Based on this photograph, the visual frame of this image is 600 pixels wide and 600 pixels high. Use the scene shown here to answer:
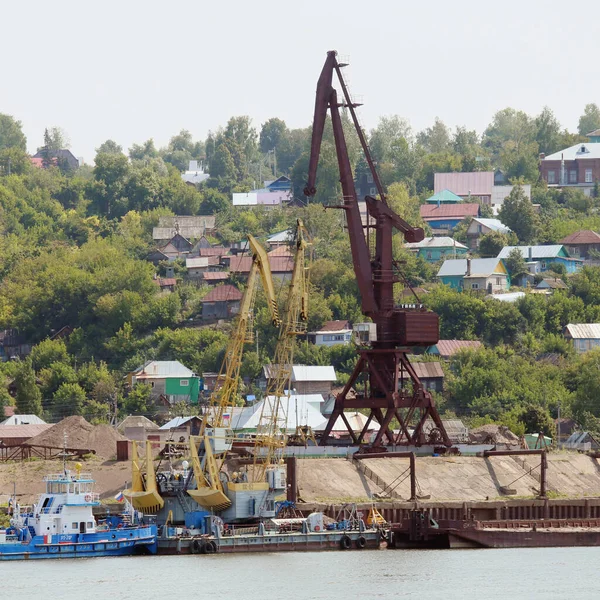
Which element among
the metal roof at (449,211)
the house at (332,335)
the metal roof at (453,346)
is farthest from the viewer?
the metal roof at (449,211)

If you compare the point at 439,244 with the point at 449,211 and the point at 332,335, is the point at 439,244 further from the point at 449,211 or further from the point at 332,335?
the point at 332,335

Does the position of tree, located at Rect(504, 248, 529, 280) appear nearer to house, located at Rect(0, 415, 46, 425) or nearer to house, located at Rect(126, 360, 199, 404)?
house, located at Rect(126, 360, 199, 404)

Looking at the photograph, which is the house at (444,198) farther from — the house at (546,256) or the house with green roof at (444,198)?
the house at (546,256)

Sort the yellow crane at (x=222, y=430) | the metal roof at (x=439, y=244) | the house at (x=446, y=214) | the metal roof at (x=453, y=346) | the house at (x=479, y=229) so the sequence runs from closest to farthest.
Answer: the yellow crane at (x=222, y=430)
the metal roof at (x=453, y=346)
the metal roof at (x=439, y=244)
the house at (x=479, y=229)
the house at (x=446, y=214)

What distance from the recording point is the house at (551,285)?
148 meters

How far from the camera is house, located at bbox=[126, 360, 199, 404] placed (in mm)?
128750

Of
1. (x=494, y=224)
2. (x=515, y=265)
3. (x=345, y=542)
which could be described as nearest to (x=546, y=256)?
(x=515, y=265)

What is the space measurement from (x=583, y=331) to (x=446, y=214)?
132 ft

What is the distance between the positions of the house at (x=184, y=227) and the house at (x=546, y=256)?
3434 centimetres

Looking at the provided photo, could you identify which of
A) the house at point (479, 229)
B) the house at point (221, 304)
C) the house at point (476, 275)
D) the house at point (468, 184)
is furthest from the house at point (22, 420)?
the house at point (468, 184)

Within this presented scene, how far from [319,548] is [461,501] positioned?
11.9 meters

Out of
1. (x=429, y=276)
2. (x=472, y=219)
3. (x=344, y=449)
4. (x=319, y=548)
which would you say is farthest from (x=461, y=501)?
(x=472, y=219)

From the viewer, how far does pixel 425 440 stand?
88.3 metres

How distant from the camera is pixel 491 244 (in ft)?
525
